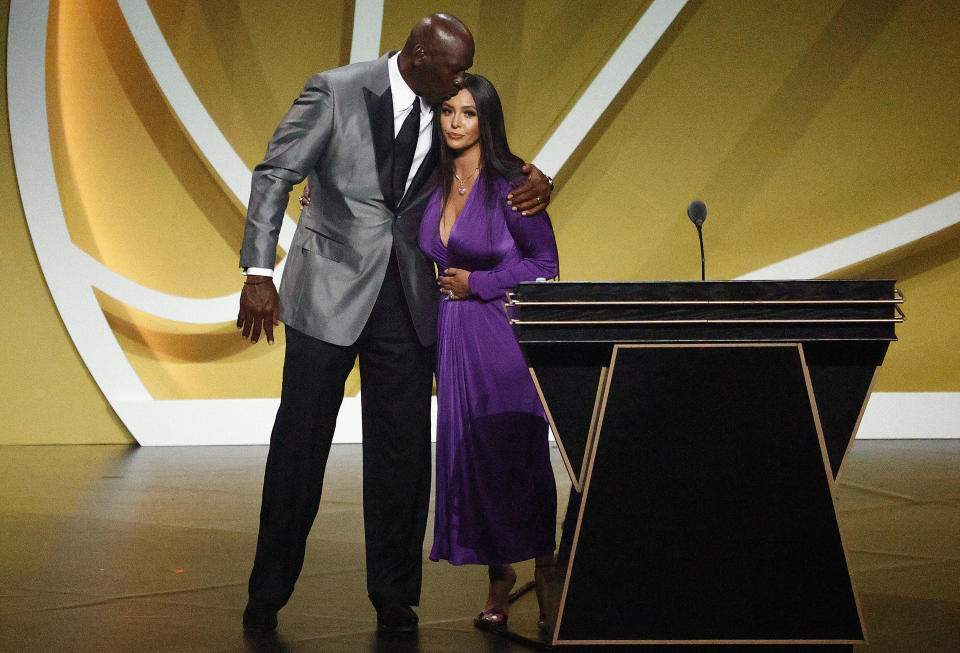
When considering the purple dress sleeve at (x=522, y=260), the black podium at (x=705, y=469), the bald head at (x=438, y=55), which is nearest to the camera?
the black podium at (x=705, y=469)

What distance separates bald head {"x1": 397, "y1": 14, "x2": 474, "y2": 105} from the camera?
7.13 ft

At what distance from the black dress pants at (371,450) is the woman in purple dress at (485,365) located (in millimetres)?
79

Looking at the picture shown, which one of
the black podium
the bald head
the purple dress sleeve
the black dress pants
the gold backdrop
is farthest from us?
the gold backdrop

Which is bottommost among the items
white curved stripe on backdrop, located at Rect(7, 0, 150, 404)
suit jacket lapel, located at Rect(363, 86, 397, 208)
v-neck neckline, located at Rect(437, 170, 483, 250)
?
v-neck neckline, located at Rect(437, 170, 483, 250)

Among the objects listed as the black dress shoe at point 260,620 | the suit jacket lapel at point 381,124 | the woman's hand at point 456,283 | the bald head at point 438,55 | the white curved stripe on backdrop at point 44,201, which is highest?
the white curved stripe on backdrop at point 44,201

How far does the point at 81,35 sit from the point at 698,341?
478 centimetres

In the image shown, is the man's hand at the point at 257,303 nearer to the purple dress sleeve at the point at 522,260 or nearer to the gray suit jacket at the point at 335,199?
the gray suit jacket at the point at 335,199

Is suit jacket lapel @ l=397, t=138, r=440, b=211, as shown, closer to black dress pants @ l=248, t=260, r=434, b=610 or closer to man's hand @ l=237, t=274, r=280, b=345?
black dress pants @ l=248, t=260, r=434, b=610

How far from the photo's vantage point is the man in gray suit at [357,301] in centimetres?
225

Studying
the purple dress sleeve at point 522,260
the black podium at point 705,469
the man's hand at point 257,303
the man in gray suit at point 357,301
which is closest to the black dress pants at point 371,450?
the man in gray suit at point 357,301

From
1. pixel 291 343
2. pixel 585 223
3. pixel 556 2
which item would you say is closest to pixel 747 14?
pixel 556 2

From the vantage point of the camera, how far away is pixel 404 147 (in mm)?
2344

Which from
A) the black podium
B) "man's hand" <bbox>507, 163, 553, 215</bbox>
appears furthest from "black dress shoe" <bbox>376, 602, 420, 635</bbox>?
"man's hand" <bbox>507, 163, 553, 215</bbox>

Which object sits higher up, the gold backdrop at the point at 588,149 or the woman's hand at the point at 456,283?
the gold backdrop at the point at 588,149
